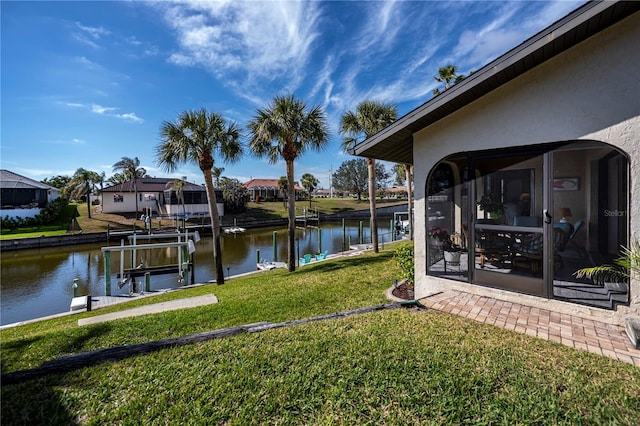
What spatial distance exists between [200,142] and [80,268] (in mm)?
13722

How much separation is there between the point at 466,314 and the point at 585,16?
411 cm

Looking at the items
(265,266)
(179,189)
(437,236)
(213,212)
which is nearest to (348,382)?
(437,236)

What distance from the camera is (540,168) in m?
4.23

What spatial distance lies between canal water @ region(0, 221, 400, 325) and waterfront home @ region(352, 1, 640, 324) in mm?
11586

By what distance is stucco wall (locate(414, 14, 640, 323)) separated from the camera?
11.7ft

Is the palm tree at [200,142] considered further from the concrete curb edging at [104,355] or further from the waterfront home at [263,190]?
the waterfront home at [263,190]

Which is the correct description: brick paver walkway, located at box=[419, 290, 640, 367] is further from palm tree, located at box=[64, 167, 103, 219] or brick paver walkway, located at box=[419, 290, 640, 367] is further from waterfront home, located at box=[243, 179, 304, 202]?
waterfront home, located at box=[243, 179, 304, 202]

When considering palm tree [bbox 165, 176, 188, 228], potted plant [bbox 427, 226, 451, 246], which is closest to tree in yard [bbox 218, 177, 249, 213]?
palm tree [bbox 165, 176, 188, 228]

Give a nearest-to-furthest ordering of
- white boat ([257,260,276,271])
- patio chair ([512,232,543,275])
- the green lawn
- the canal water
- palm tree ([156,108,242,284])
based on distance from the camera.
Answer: the green lawn
patio chair ([512,232,543,275])
palm tree ([156,108,242,284])
the canal water
white boat ([257,260,276,271])

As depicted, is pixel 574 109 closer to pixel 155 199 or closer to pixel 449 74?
pixel 449 74

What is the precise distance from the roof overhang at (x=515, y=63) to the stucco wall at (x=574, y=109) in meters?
0.12

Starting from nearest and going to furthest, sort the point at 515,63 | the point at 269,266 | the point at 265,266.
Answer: the point at 515,63 → the point at 269,266 → the point at 265,266

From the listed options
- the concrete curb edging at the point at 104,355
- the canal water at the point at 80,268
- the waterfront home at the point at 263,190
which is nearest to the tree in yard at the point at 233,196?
the canal water at the point at 80,268

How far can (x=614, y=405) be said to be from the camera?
2.32 m
